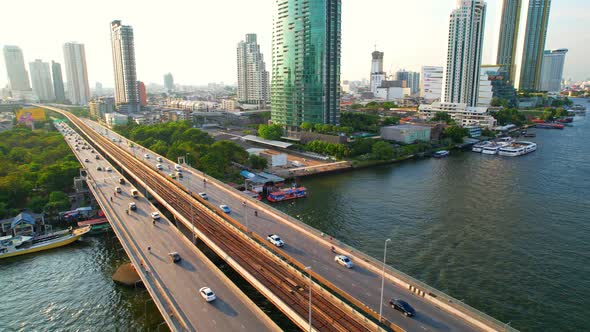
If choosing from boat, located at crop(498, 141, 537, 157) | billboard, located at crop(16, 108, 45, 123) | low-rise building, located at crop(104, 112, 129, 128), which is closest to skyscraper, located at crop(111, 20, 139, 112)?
low-rise building, located at crop(104, 112, 129, 128)

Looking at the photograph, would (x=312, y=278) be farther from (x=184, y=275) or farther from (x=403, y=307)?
(x=184, y=275)

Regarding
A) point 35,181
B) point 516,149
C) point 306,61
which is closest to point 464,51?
point 516,149

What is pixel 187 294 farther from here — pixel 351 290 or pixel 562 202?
pixel 562 202

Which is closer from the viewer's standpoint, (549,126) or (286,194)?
(286,194)

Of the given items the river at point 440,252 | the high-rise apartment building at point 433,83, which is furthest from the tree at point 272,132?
the high-rise apartment building at point 433,83

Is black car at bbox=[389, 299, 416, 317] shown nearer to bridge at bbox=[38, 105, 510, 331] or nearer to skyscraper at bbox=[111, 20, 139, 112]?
bridge at bbox=[38, 105, 510, 331]
